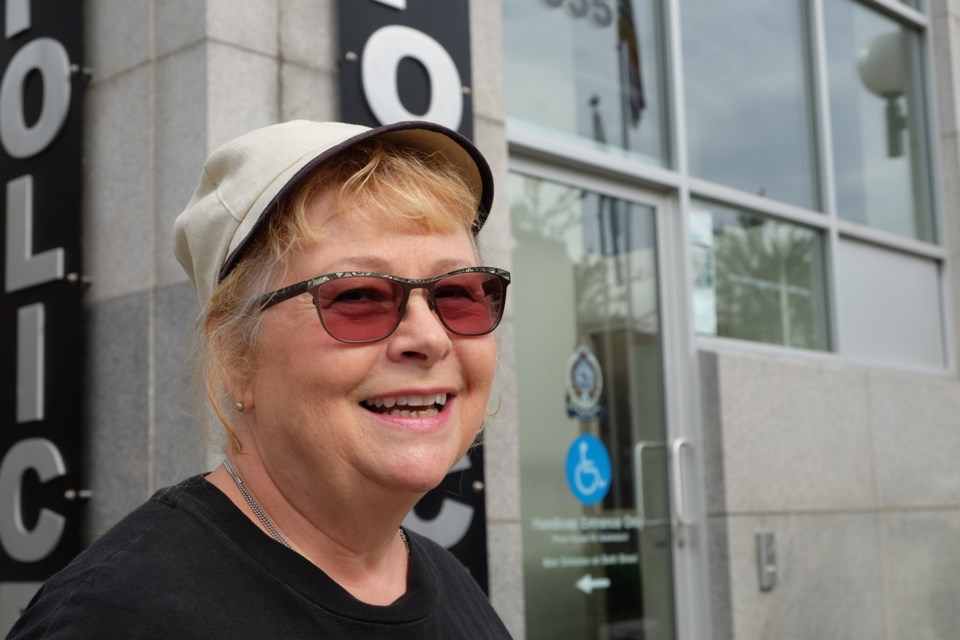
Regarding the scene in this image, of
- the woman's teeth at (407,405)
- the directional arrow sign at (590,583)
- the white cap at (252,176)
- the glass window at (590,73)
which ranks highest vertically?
the glass window at (590,73)

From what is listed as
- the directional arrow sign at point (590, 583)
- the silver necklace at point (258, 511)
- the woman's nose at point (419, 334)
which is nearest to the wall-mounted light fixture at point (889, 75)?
the directional arrow sign at point (590, 583)

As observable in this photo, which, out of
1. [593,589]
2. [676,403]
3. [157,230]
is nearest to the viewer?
[157,230]

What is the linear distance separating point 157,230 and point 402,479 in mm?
2327

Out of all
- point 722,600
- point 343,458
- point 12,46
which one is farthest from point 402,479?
point 722,600

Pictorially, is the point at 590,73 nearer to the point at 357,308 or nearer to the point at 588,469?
the point at 588,469

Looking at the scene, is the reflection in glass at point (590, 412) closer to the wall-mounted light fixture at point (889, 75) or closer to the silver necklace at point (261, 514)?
the wall-mounted light fixture at point (889, 75)

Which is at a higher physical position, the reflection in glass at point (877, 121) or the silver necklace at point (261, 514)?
the reflection in glass at point (877, 121)

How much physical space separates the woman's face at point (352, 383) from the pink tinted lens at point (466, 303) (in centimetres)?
2

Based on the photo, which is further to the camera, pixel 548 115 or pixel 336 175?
pixel 548 115

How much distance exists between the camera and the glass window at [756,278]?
5.90 metres

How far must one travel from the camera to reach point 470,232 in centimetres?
161

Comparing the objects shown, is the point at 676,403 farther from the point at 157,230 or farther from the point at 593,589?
the point at 157,230

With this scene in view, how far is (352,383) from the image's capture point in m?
1.39

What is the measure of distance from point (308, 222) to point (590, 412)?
396cm
